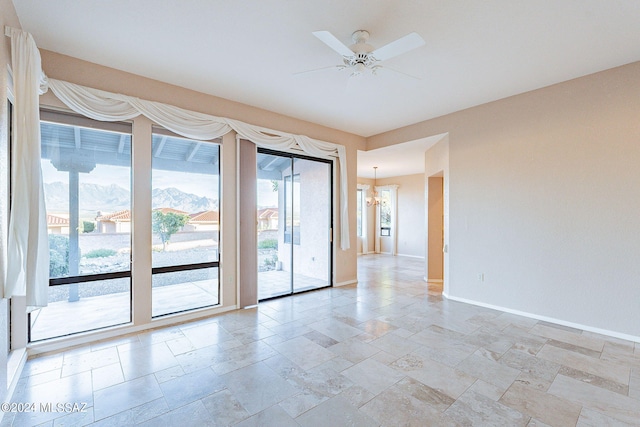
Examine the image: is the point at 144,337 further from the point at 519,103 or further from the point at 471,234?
the point at 519,103

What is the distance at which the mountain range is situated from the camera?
3047 millimetres

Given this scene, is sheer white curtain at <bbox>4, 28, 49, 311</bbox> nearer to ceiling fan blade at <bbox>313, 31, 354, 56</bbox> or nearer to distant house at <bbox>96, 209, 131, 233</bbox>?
distant house at <bbox>96, 209, 131, 233</bbox>

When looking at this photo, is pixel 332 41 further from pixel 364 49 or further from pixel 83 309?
pixel 83 309

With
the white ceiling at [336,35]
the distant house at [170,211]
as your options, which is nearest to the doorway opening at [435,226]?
the white ceiling at [336,35]

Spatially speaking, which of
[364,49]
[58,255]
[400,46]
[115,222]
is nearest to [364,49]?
[364,49]

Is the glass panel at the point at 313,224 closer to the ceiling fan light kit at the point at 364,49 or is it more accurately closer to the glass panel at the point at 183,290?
the glass panel at the point at 183,290

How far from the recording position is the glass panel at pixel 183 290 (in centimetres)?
369

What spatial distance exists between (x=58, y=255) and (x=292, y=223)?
3203mm

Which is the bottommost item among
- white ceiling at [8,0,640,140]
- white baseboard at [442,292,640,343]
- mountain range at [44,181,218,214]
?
white baseboard at [442,292,640,343]

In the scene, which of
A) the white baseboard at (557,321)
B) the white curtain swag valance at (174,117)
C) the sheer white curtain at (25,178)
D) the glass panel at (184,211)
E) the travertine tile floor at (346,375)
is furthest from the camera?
the glass panel at (184,211)

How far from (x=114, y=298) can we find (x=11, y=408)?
4.67 feet

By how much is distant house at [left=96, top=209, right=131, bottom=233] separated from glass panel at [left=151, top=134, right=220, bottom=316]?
0.95 feet

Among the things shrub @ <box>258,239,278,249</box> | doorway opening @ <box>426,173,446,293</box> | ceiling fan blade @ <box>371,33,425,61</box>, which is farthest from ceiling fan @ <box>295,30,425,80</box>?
doorway opening @ <box>426,173,446,293</box>

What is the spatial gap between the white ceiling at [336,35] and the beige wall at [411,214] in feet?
18.9
